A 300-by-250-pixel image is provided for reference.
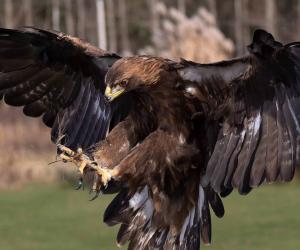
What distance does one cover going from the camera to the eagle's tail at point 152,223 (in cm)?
746

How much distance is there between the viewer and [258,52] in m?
6.59

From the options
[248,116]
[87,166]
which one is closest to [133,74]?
[87,166]

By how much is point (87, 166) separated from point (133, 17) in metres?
27.0

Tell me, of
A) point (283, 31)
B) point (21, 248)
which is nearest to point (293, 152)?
point (21, 248)

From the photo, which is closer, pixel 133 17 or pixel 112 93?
pixel 112 93

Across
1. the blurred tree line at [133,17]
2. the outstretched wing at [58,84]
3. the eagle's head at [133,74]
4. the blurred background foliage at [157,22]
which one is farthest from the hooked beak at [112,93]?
the blurred tree line at [133,17]

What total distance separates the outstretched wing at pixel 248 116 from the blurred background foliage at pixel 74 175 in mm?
3386

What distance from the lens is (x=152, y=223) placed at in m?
7.50

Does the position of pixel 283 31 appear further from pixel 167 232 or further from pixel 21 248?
pixel 167 232

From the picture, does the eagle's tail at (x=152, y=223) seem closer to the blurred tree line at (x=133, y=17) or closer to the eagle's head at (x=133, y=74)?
the eagle's head at (x=133, y=74)

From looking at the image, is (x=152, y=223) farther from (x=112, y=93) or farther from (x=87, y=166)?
(x=112, y=93)

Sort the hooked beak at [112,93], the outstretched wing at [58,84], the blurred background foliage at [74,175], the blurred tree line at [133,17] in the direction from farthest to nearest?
1. the blurred tree line at [133,17]
2. the blurred background foliage at [74,175]
3. the outstretched wing at [58,84]
4. the hooked beak at [112,93]

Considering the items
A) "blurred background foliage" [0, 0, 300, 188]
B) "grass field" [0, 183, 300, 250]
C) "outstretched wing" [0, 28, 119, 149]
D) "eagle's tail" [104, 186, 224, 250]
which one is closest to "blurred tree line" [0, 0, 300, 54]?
"blurred background foliage" [0, 0, 300, 188]

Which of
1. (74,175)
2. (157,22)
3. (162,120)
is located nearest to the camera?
(162,120)
